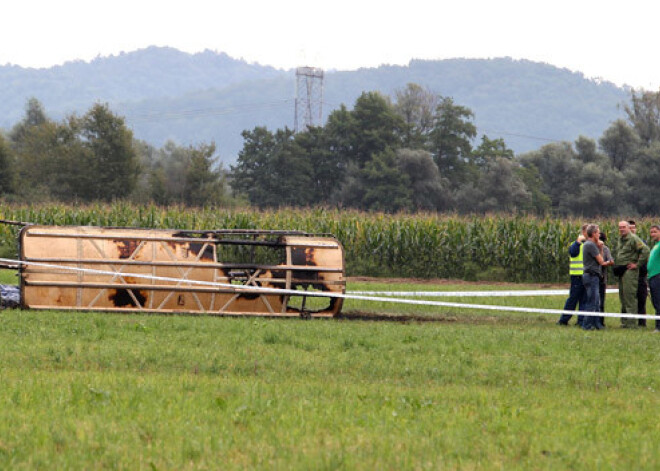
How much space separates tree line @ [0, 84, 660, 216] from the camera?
75438 millimetres

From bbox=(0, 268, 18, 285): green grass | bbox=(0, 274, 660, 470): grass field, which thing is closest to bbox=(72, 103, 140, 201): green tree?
bbox=(0, 268, 18, 285): green grass

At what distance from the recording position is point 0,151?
7031 cm

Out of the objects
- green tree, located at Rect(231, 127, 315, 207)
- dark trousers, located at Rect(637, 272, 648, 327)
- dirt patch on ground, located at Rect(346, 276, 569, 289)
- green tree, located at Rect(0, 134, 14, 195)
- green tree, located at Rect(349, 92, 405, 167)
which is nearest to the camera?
dark trousers, located at Rect(637, 272, 648, 327)

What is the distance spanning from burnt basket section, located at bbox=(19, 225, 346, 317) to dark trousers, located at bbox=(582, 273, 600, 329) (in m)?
4.76

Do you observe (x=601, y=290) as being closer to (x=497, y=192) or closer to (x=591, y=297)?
(x=591, y=297)

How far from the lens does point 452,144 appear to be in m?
91.5

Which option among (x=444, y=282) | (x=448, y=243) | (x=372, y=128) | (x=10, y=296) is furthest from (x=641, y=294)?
(x=372, y=128)

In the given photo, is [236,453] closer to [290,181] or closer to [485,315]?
[485,315]

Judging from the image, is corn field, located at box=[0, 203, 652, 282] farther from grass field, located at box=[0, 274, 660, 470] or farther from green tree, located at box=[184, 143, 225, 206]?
green tree, located at box=[184, 143, 225, 206]

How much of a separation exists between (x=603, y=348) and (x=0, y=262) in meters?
11.1

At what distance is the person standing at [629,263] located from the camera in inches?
755

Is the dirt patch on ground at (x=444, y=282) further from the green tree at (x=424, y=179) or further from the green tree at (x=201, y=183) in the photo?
the green tree at (x=424, y=179)

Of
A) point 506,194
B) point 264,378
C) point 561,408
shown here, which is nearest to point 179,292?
point 264,378

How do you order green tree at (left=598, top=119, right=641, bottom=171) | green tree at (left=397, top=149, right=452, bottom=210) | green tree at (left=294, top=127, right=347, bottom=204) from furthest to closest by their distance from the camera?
1. green tree at (left=294, top=127, right=347, bottom=204)
2. green tree at (left=598, top=119, right=641, bottom=171)
3. green tree at (left=397, top=149, right=452, bottom=210)
